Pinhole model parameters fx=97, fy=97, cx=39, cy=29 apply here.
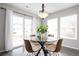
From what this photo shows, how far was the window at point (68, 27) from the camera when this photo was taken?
1.77 meters

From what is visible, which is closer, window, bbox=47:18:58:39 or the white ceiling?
the white ceiling

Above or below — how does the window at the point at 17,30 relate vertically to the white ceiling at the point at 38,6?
below

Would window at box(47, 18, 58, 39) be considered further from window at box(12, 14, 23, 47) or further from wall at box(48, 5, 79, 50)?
window at box(12, 14, 23, 47)

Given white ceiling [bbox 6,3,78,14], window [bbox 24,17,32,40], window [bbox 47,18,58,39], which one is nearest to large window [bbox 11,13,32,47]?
window [bbox 24,17,32,40]

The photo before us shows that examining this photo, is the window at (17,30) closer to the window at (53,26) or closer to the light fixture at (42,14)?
the light fixture at (42,14)

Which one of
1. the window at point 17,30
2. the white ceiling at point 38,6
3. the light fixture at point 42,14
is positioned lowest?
the window at point 17,30

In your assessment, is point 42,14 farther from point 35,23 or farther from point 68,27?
point 68,27

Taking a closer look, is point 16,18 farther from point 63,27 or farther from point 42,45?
point 63,27

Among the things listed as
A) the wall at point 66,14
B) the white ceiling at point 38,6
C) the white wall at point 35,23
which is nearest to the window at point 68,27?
the wall at point 66,14

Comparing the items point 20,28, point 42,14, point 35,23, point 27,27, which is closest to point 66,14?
point 42,14

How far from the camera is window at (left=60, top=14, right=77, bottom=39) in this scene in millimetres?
1773

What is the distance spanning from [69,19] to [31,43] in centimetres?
92

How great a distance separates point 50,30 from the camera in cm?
180

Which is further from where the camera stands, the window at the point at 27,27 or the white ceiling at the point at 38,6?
the window at the point at 27,27
